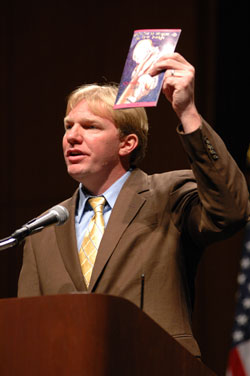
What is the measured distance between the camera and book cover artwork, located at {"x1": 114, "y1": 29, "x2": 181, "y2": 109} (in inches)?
91.7

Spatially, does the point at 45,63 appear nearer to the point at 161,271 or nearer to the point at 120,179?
the point at 120,179

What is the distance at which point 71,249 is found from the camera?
2.65 metres

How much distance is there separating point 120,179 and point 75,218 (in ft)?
0.82

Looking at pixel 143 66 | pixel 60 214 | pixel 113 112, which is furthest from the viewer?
pixel 113 112

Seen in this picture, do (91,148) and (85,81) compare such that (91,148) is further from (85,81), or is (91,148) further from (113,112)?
(85,81)

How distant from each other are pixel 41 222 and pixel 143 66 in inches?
27.5

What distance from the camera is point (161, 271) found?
8.29 ft

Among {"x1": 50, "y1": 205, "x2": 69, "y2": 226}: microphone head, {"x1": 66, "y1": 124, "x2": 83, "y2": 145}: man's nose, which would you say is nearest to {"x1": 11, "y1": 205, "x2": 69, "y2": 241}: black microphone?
{"x1": 50, "y1": 205, "x2": 69, "y2": 226}: microphone head

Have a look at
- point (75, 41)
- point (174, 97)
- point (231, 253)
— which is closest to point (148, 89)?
point (174, 97)

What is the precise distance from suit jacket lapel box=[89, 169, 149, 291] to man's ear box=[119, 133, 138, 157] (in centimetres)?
11

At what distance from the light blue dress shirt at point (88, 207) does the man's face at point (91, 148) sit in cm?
4

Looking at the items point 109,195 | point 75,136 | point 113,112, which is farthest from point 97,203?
point 113,112

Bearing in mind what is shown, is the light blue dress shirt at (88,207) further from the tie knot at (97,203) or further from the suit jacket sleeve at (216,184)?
the suit jacket sleeve at (216,184)

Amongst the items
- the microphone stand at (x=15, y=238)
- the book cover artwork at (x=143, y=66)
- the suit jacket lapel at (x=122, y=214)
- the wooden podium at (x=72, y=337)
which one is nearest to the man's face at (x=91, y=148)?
the suit jacket lapel at (x=122, y=214)
